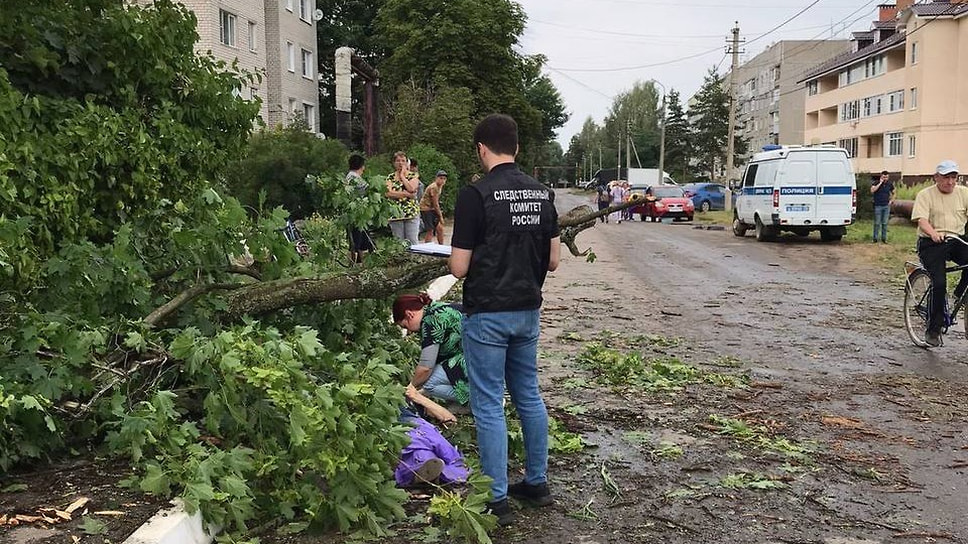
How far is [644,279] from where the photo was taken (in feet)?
49.3

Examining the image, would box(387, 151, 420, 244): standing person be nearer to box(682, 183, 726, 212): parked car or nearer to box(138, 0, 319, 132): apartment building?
box(138, 0, 319, 132): apartment building

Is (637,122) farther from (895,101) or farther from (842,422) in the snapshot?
(842,422)

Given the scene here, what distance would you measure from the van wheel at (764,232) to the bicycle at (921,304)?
562 inches

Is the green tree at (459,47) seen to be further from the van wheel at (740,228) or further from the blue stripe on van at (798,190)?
the blue stripe on van at (798,190)

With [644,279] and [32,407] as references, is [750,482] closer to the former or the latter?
[32,407]

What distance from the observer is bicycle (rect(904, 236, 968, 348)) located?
8477mm

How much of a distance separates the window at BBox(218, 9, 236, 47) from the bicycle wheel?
30.1 m

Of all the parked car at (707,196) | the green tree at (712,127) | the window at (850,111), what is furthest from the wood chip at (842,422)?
the green tree at (712,127)

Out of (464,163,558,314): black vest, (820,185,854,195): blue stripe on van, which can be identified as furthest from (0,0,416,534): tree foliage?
(820,185,854,195): blue stripe on van

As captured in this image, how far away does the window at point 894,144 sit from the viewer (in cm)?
5562

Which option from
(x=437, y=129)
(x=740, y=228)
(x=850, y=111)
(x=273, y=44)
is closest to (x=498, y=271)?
(x=740, y=228)

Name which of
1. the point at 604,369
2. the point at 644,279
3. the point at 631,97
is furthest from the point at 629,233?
the point at 631,97

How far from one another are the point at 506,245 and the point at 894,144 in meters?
59.5

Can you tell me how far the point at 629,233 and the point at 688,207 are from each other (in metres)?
10.5
